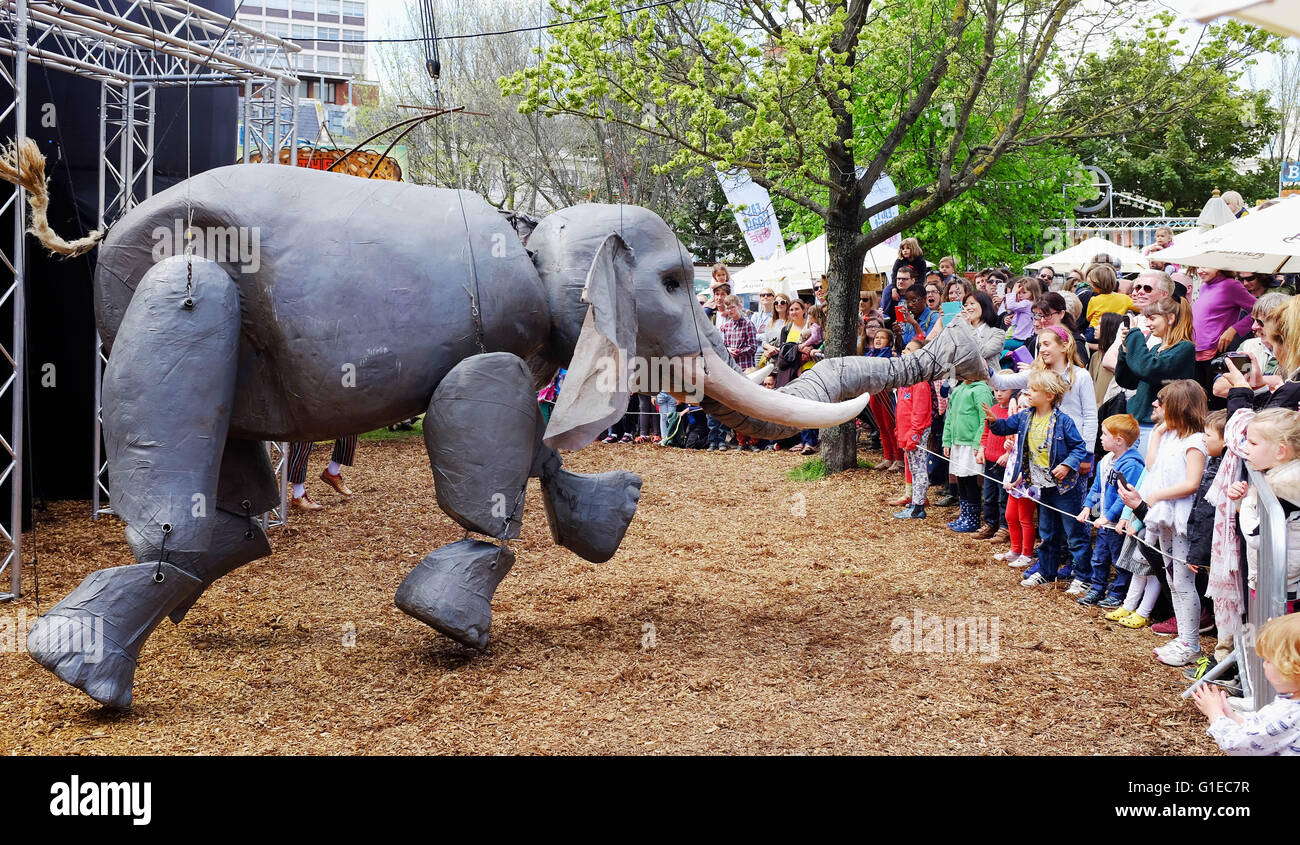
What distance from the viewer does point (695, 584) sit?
6.32 meters

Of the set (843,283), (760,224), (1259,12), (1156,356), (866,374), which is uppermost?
(760,224)

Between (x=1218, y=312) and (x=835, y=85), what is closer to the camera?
(x=1218, y=312)

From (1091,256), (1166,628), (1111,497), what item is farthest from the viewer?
(1091,256)

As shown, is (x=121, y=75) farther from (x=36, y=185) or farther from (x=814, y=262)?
(x=814, y=262)

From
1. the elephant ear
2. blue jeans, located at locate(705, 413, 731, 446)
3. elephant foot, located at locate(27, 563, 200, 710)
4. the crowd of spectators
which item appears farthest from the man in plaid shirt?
elephant foot, located at locate(27, 563, 200, 710)

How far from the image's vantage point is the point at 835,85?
8.41 meters

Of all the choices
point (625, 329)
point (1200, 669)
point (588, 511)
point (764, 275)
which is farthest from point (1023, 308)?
point (764, 275)

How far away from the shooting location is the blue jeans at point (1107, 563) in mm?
5883

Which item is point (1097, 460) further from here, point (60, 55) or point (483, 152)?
point (483, 152)

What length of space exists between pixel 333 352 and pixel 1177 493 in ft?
12.0

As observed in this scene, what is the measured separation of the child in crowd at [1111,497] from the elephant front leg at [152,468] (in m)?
4.11

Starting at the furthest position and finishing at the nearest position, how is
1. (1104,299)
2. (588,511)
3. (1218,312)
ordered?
(1104,299), (1218,312), (588,511)

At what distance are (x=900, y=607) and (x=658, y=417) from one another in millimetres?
7088

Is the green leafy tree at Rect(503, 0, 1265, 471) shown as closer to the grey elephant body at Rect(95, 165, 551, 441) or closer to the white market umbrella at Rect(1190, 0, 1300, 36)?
the grey elephant body at Rect(95, 165, 551, 441)
